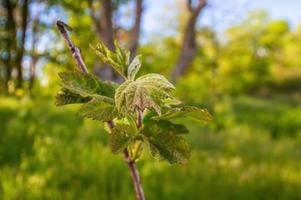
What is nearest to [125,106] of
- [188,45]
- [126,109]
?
[126,109]

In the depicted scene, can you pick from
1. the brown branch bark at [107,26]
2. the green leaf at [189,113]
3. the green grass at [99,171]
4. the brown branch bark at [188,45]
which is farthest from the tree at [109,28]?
the green leaf at [189,113]

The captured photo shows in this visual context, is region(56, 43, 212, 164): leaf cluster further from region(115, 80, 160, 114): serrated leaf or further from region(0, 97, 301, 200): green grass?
region(0, 97, 301, 200): green grass

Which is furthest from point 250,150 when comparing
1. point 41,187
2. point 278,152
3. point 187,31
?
point 187,31

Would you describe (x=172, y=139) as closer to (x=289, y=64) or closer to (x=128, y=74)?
(x=128, y=74)

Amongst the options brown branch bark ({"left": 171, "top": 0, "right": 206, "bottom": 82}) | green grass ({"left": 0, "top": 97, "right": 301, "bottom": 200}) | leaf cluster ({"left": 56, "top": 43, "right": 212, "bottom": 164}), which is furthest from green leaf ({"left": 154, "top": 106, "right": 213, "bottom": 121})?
brown branch bark ({"left": 171, "top": 0, "right": 206, "bottom": 82})

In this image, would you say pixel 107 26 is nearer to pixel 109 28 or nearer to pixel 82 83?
pixel 109 28

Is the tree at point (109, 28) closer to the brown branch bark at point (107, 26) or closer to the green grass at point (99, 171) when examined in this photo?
the brown branch bark at point (107, 26)
